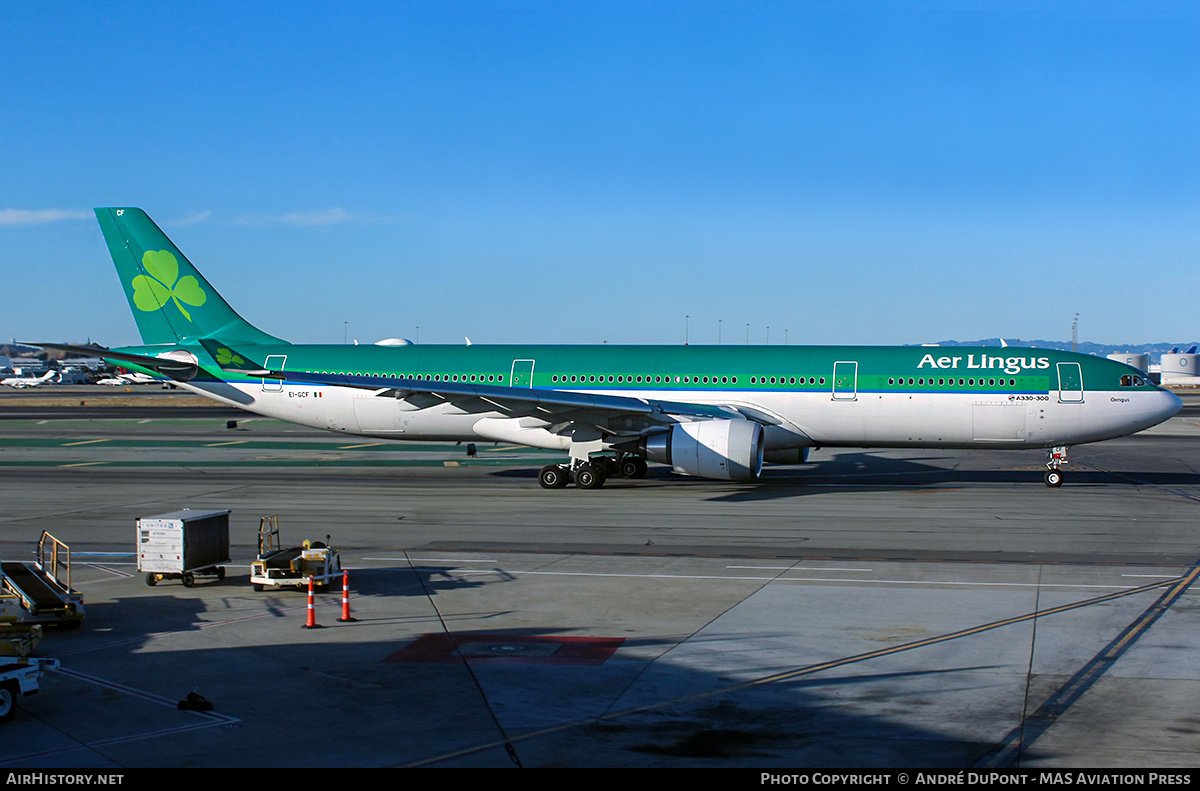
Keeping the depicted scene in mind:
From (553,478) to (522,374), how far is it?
15.0ft

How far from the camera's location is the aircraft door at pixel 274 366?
3497 cm

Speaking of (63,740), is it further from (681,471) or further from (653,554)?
(681,471)

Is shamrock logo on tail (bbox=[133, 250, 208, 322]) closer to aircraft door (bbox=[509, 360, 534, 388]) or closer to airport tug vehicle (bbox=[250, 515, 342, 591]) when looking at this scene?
aircraft door (bbox=[509, 360, 534, 388])

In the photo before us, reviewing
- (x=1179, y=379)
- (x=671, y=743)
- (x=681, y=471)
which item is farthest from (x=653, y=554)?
(x=1179, y=379)

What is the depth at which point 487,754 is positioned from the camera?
986 centimetres

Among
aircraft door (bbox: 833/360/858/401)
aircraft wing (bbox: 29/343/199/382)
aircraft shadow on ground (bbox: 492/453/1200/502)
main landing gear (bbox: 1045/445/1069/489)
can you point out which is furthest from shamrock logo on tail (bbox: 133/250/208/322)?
main landing gear (bbox: 1045/445/1069/489)

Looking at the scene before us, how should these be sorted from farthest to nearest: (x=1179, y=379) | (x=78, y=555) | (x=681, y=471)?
(x=1179, y=379)
(x=681, y=471)
(x=78, y=555)

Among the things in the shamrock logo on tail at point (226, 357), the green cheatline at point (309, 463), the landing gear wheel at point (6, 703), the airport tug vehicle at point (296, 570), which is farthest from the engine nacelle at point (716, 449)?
the landing gear wheel at point (6, 703)

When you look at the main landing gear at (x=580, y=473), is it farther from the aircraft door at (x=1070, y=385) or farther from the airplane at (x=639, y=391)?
the aircraft door at (x=1070, y=385)

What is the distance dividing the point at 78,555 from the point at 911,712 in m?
17.1

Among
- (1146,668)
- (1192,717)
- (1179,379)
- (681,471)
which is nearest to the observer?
(1192,717)

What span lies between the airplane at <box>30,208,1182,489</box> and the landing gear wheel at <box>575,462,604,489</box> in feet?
0.13

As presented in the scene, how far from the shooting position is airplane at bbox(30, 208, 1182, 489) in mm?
30906

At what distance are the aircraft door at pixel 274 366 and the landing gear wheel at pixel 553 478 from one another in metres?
10.2
